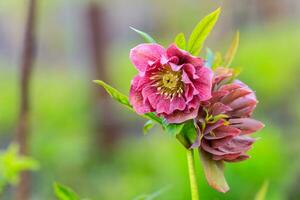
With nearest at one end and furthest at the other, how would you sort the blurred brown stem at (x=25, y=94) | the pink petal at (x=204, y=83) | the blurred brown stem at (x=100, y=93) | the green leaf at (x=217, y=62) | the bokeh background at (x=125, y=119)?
1. the pink petal at (x=204, y=83)
2. the green leaf at (x=217, y=62)
3. the blurred brown stem at (x=25, y=94)
4. the bokeh background at (x=125, y=119)
5. the blurred brown stem at (x=100, y=93)

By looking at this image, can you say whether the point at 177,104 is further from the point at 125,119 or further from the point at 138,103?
the point at 125,119

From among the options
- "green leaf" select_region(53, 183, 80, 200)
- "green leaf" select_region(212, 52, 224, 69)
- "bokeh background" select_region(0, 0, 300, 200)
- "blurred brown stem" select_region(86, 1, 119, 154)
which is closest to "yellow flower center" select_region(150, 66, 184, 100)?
"green leaf" select_region(212, 52, 224, 69)

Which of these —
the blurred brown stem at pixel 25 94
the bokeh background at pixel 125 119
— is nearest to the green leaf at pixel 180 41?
the bokeh background at pixel 125 119

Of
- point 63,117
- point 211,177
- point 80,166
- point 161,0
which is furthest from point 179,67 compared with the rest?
point 161,0

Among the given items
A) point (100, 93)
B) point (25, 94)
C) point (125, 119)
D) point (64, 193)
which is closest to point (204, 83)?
point (64, 193)

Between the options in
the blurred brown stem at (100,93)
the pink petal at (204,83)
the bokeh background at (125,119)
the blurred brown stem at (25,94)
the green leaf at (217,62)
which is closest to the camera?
the pink petal at (204,83)

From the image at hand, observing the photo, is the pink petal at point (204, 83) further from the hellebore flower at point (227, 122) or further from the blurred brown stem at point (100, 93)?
the blurred brown stem at point (100, 93)

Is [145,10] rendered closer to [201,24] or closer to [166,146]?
[166,146]
